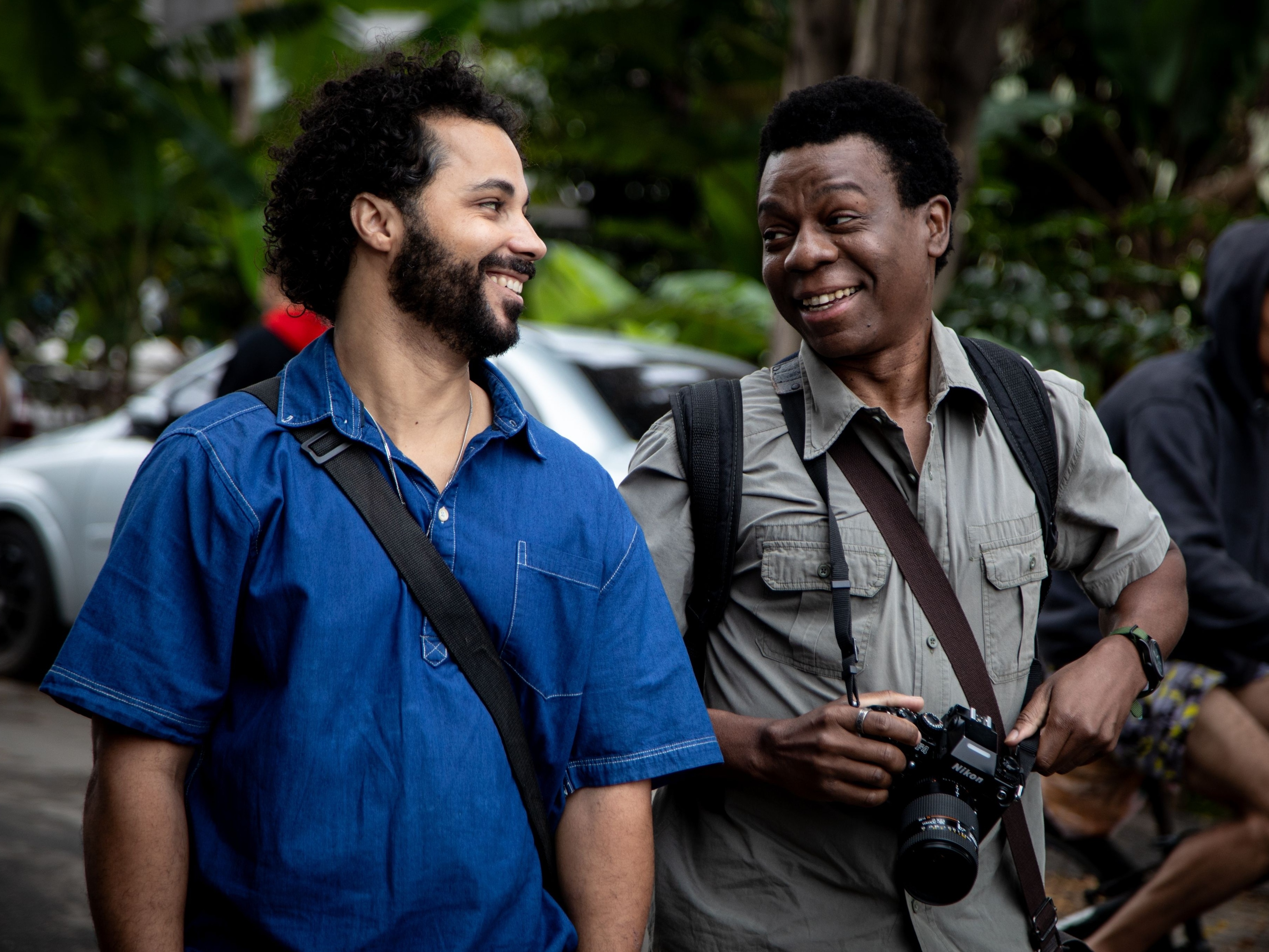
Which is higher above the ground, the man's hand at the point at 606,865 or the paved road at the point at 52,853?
the man's hand at the point at 606,865

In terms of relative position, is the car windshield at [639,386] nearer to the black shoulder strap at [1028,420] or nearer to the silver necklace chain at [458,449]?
the black shoulder strap at [1028,420]

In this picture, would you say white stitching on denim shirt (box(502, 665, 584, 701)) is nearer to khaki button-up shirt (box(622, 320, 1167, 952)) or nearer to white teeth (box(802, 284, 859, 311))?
khaki button-up shirt (box(622, 320, 1167, 952))

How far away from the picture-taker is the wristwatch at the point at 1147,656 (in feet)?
7.31

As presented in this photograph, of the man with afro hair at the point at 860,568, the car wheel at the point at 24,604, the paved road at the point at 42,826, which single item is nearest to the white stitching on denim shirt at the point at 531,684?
the man with afro hair at the point at 860,568

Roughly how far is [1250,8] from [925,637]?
843cm

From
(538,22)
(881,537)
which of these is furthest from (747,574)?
(538,22)

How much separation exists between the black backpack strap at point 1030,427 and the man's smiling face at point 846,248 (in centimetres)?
18

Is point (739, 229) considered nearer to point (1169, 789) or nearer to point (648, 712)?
point (1169, 789)

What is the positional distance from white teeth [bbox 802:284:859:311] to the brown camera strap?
1.01ft

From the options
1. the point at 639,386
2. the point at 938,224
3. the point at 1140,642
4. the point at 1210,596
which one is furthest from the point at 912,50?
the point at 1140,642

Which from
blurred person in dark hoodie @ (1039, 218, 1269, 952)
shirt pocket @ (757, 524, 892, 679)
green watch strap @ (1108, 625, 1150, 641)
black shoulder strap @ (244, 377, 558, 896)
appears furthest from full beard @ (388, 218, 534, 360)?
blurred person in dark hoodie @ (1039, 218, 1269, 952)

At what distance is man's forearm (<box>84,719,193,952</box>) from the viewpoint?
169cm

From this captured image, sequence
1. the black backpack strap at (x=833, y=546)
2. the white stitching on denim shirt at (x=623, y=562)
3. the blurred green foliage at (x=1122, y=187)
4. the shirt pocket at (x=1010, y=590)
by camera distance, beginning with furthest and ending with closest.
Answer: the blurred green foliage at (x=1122, y=187) < the shirt pocket at (x=1010, y=590) < the black backpack strap at (x=833, y=546) < the white stitching on denim shirt at (x=623, y=562)

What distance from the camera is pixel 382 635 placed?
1759mm
